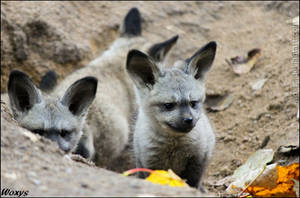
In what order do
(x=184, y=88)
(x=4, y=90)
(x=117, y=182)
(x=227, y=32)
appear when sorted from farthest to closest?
(x=227, y=32)
(x=4, y=90)
(x=184, y=88)
(x=117, y=182)

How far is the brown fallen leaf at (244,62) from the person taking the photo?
8531mm

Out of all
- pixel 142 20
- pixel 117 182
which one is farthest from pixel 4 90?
pixel 117 182

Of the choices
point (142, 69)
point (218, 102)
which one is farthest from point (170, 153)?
point (218, 102)

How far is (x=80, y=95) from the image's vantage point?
5445mm

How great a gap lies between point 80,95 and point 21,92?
704 millimetres

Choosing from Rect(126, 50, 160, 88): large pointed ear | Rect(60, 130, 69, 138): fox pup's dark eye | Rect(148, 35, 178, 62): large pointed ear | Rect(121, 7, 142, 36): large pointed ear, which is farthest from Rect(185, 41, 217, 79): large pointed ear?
Rect(121, 7, 142, 36): large pointed ear

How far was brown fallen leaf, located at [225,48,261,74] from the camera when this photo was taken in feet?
28.0

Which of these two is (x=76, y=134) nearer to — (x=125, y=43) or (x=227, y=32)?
(x=125, y=43)

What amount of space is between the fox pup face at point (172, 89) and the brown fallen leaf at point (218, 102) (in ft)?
8.52

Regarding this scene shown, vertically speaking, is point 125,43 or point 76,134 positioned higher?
point 125,43

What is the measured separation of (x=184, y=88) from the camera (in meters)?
5.05

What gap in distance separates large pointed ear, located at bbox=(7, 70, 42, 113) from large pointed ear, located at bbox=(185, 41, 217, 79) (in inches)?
70.3

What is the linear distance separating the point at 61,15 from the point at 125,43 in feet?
4.91

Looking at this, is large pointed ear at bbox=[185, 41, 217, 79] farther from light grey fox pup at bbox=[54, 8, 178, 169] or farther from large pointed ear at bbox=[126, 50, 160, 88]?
light grey fox pup at bbox=[54, 8, 178, 169]
